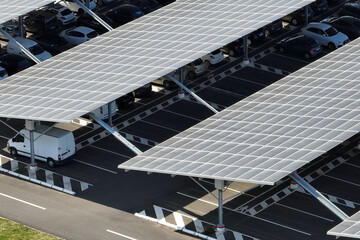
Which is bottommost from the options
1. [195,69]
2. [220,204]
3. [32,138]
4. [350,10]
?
[220,204]

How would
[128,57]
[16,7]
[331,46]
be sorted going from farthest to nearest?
1. [331,46]
2. [16,7]
3. [128,57]

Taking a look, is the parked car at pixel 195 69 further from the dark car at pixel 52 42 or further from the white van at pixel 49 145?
the white van at pixel 49 145

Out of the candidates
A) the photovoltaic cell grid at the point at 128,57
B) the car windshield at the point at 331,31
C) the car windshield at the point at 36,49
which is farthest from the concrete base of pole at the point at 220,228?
the car windshield at the point at 331,31

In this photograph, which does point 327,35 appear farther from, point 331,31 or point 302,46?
point 302,46

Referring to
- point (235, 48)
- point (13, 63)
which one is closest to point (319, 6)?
point (235, 48)

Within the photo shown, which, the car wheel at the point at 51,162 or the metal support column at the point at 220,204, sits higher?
the car wheel at the point at 51,162
